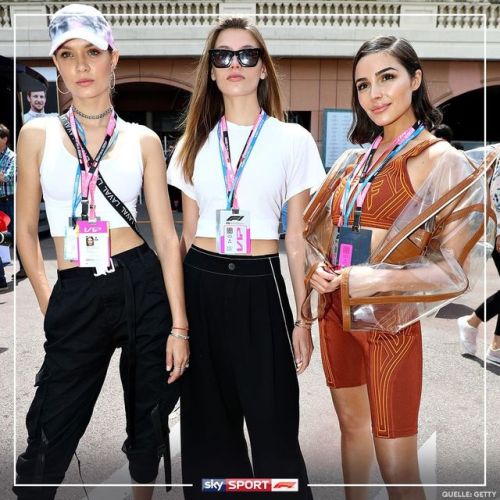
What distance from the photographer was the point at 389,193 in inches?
75.4

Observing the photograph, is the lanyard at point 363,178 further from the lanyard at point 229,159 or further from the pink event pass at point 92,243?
the pink event pass at point 92,243

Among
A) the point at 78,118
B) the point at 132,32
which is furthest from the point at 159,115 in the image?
the point at 78,118

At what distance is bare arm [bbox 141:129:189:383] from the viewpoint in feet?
6.72

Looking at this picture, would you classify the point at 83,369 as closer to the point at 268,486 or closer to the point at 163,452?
the point at 163,452

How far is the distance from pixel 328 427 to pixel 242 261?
173 centimetres

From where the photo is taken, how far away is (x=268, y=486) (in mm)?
2184

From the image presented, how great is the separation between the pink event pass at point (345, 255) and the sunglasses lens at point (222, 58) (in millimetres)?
846

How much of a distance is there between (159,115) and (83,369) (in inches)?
626

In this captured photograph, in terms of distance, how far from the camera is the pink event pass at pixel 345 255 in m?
2.00

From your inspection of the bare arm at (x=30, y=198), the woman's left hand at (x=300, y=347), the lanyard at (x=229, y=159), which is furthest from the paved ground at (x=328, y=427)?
the lanyard at (x=229, y=159)

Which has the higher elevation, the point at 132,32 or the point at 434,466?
the point at 132,32

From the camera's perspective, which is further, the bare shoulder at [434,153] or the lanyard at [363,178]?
the lanyard at [363,178]

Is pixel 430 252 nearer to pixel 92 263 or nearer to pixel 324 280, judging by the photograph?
pixel 324 280

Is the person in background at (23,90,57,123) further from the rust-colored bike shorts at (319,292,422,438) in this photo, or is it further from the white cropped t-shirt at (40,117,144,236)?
the rust-colored bike shorts at (319,292,422,438)
